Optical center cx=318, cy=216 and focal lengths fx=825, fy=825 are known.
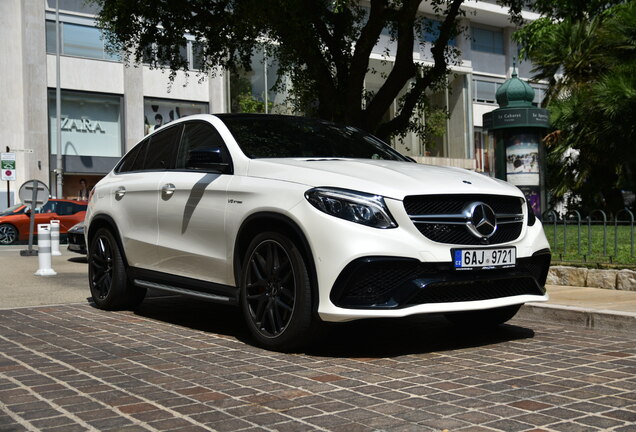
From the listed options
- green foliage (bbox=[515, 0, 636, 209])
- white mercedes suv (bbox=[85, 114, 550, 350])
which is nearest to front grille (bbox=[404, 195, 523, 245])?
white mercedes suv (bbox=[85, 114, 550, 350])

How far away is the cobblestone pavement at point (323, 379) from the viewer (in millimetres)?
3766

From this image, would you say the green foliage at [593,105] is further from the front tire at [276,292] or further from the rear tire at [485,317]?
the front tire at [276,292]

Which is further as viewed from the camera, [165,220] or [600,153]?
[600,153]

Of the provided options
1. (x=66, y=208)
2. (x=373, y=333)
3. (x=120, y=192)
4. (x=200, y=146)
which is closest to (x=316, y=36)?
(x=120, y=192)

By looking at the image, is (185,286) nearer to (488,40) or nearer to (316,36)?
(316,36)

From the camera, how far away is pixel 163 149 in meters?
7.30

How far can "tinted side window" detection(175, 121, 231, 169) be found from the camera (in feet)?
19.7

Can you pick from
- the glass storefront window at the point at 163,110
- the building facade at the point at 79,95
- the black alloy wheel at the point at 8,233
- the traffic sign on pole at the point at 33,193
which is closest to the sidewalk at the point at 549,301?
the traffic sign on pole at the point at 33,193

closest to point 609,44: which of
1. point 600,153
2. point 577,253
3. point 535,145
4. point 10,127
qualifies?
point 600,153

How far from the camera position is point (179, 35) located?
1538 centimetres

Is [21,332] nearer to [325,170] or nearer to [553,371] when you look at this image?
[325,170]

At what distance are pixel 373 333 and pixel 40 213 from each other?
1956 cm

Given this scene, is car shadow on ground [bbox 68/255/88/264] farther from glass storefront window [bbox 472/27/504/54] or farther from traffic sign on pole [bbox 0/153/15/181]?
glass storefront window [bbox 472/27/504/54]

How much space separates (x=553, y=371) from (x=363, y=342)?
5.00 ft
